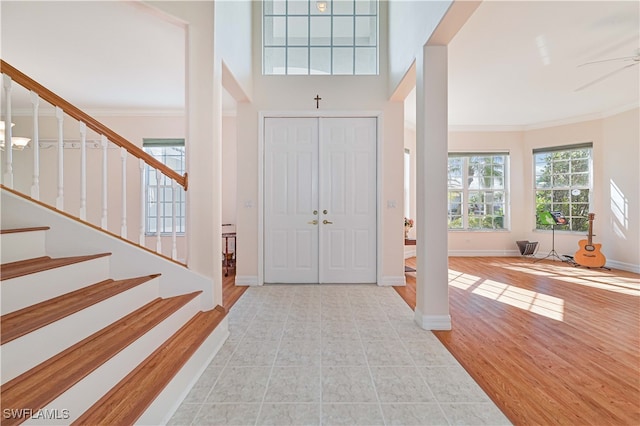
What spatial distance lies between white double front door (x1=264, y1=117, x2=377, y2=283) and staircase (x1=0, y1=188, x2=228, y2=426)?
6.45 ft

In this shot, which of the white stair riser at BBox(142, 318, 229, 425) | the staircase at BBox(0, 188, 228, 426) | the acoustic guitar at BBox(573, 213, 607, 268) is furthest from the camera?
the acoustic guitar at BBox(573, 213, 607, 268)

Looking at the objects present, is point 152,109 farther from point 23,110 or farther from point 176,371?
point 176,371

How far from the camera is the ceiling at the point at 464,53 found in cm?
282

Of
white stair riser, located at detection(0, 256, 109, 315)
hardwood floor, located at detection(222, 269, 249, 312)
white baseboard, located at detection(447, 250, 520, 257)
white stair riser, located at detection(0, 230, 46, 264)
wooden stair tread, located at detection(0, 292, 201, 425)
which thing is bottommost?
hardwood floor, located at detection(222, 269, 249, 312)

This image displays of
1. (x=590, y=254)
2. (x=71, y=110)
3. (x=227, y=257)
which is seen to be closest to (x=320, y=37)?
(x=71, y=110)

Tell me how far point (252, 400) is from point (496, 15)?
3.91 m

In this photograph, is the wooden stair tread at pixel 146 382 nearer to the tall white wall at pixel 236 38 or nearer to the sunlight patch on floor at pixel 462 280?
the tall white wall at pixel 236 38

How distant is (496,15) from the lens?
116 inches

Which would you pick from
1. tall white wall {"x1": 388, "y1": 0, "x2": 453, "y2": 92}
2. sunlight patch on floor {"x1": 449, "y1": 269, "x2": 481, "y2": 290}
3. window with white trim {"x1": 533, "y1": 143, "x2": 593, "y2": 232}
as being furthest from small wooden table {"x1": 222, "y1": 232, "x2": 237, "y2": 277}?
window with white trim {"x1": 533, "y1": 143, "x2": 593, "y2": 232}

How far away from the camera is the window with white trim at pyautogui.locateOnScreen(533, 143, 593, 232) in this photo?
582 centimetres

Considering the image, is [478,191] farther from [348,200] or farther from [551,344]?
[551,344]

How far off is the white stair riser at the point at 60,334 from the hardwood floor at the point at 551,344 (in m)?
2.31

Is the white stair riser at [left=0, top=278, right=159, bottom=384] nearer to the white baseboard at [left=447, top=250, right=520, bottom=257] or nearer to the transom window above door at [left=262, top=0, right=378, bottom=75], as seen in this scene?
the transom window above door at [left=262, top=0, right=378, bottom=75]

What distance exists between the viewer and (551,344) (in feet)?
7.95
